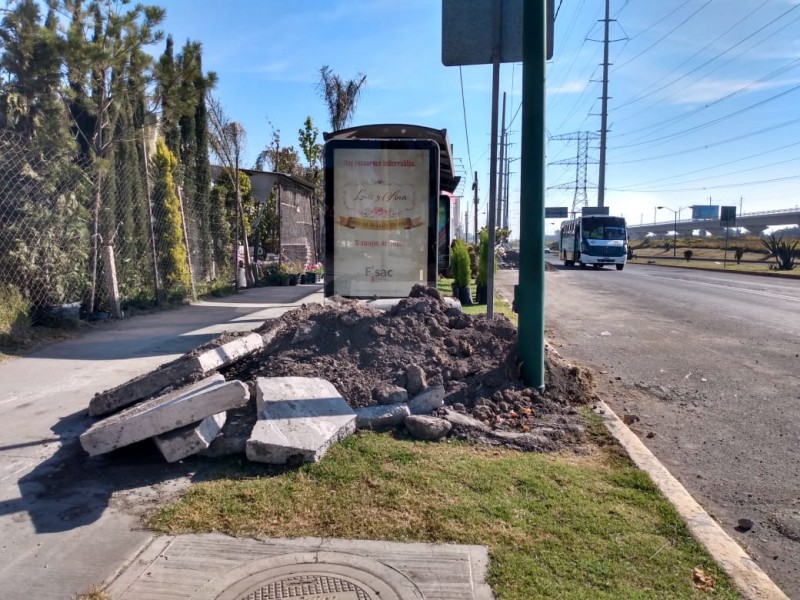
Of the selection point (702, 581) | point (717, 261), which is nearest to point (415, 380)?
point (702, 581)

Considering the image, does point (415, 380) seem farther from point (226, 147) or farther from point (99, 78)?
point (226, 147)

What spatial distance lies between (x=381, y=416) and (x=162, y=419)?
1607mm

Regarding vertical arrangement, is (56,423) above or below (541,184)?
below

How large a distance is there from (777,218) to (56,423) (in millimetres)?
99665

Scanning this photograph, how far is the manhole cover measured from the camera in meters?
2.96

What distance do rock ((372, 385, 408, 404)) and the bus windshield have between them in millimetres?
35548

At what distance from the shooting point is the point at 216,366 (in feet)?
17.7

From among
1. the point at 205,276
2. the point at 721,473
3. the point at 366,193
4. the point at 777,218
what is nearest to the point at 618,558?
the point at 721,473

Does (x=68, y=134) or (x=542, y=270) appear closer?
(x=542, y=270)

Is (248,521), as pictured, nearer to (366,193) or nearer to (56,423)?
(56,423)

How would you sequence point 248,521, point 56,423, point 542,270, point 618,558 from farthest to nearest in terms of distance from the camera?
point 542,270 → point 56,423 → point 248,521 → point 618,558

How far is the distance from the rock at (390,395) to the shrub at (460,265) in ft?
31.2

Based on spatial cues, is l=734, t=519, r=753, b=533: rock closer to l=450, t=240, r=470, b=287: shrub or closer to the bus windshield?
l=450, t=240, r=470, b=287: shrub

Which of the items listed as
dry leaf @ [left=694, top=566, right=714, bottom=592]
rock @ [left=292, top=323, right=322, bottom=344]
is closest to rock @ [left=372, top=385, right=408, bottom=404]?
rock @ [left=292, top=323, right=322, bottom=344]
